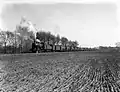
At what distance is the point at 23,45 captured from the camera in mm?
67188

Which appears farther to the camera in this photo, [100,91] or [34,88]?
[34,88]

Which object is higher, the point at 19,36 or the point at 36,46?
the point at 19,36

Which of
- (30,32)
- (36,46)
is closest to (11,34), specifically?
(30,32)

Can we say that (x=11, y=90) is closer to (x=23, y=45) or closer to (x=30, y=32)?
(x=30, y=32)

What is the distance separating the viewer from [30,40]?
61500 millimetres

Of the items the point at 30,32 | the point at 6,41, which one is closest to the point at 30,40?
the point at 30,32

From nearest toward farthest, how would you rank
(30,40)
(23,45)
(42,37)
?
1. (30,40)
2. (23,45)
3. (42,37)

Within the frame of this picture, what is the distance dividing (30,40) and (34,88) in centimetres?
5385

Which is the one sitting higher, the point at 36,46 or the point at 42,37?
the point at 42,37

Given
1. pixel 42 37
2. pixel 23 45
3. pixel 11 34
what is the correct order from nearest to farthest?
1. pixel 23 45
2. pixel 11 34
3. pixel 42 37

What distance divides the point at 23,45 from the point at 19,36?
4.39 metres

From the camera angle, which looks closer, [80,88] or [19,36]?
[80,88]

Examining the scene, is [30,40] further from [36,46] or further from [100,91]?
[100,91]

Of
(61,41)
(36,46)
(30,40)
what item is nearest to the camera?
(36,46)
